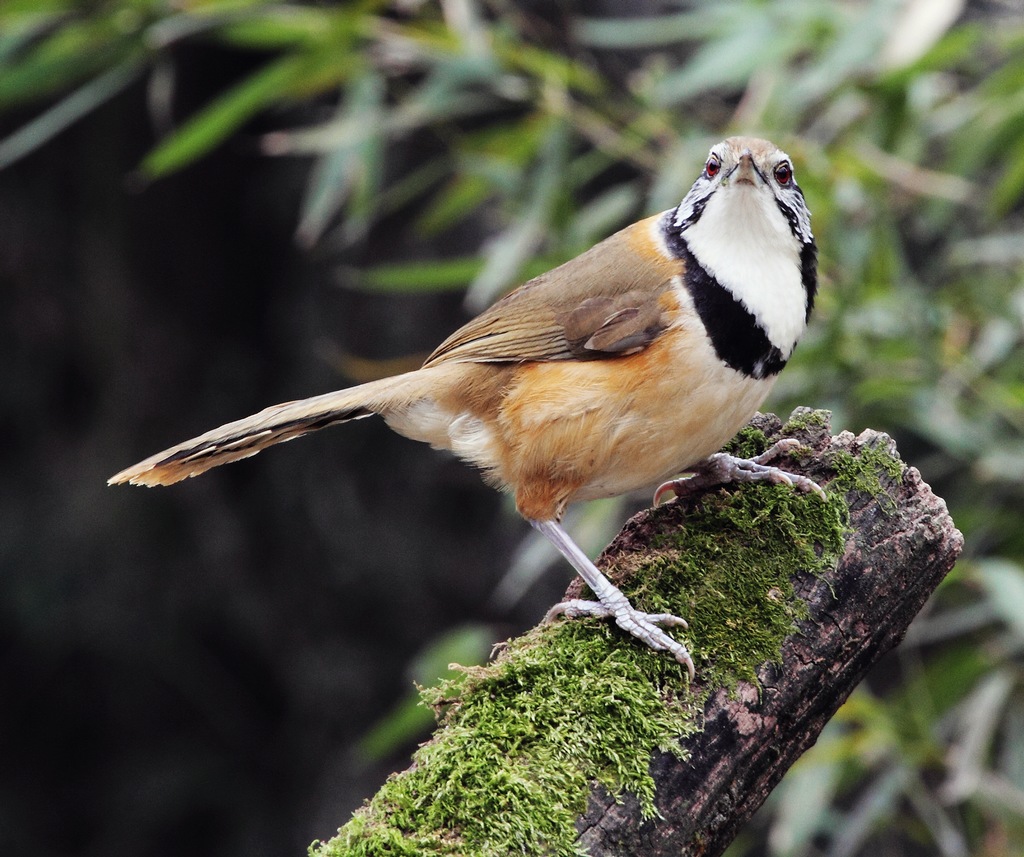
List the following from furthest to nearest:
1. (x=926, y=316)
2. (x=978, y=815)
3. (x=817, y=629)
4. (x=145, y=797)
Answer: (x=145, y=797), (x=978, y=815), (x=926, y=316), (x=817, y=629)

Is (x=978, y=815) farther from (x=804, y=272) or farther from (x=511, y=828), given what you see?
(x=511, y=828)

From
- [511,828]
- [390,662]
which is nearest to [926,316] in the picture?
[511,828]

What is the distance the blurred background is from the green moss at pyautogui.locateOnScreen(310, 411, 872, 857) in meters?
1.63

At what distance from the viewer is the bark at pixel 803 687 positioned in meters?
2.26

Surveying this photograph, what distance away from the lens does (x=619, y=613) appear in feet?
8.49

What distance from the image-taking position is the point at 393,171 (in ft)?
20.3

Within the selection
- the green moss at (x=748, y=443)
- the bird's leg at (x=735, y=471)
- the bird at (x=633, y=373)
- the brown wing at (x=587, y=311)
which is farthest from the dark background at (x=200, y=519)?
the bird's leg at (x=735, y=471)

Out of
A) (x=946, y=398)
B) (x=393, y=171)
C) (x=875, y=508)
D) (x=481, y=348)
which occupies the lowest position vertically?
(x=875, y=508)

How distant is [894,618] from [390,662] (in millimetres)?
4416

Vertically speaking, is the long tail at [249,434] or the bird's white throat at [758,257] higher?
the long tail at [249,434]

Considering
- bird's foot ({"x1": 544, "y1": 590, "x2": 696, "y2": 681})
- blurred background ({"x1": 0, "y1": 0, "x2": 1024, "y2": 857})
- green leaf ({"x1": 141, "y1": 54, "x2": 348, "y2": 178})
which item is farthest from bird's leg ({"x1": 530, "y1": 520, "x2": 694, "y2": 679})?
green leaf ({"x1": 141, "y1": 54, "x2": 348, "y2": 178})

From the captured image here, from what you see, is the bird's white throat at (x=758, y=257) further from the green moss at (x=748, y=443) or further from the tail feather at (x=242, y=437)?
the tail feather at (x=242, y=437)

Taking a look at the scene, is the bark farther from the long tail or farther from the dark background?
the dark background

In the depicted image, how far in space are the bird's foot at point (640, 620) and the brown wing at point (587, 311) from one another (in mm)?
652
